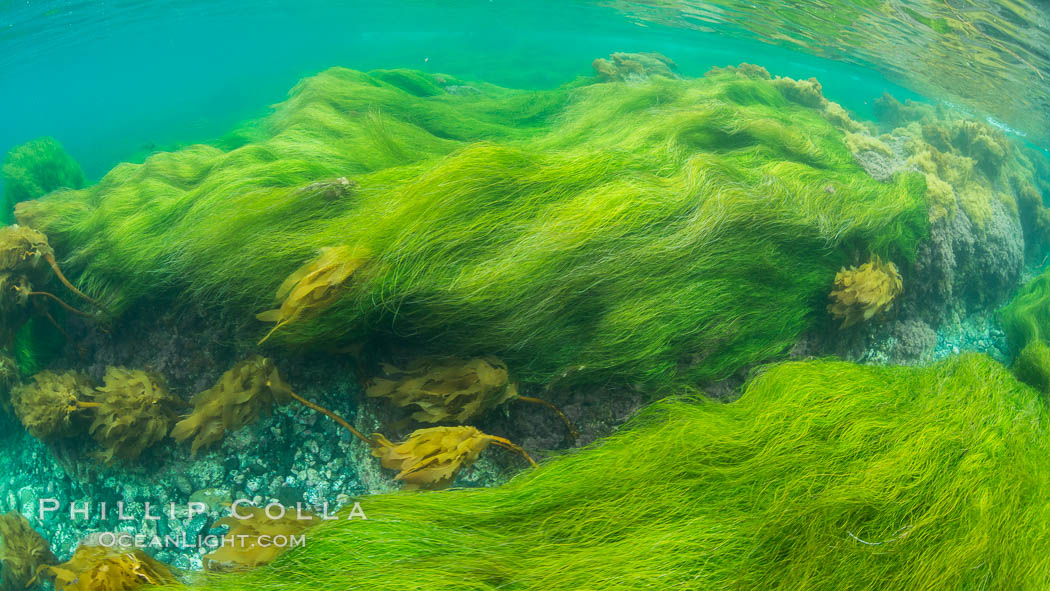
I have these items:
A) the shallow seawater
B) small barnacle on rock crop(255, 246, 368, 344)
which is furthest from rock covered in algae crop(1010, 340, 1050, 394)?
small barnacle on rock crop(255, 246, 368, 344)

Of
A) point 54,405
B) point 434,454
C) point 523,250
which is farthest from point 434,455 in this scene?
point 54,405

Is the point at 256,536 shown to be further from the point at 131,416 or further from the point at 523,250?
the point at 523,250

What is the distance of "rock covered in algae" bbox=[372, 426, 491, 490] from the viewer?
1.79 metres

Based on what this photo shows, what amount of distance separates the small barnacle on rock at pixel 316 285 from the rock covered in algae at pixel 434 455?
2.31 feet

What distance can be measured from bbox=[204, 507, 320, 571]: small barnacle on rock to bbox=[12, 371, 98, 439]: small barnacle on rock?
120cm

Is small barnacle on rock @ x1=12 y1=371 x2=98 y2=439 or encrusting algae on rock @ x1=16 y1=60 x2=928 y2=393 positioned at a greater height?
encrusting algae on rock @ x1=16 y1=60 x2=928 y2=393

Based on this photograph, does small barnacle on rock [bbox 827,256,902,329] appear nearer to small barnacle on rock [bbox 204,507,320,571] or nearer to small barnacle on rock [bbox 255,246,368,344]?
small barnacle on rock [bbox 255,246,368,344]

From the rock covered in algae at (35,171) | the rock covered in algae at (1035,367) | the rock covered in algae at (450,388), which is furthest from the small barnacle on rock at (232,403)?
the rock covered in algae at (1035,367)

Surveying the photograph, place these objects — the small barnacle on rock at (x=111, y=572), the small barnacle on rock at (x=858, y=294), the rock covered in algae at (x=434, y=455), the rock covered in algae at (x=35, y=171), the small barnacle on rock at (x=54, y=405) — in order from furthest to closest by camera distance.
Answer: the rock covered in algae at (x=35, y=171), the small barnacle on rock at (x=858, y=294), the small barnacle on rock at (x=54, y=405), the rock covered in algae at (x=434, y=455), the small barnacle on rock at (x=111, y=572)

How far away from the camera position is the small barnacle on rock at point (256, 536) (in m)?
1.62

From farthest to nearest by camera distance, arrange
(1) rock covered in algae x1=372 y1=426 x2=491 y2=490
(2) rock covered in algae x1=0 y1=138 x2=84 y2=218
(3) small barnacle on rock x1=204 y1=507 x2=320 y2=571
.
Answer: (2) rock covered in algae x1=0 y1=138 x2=84 y2=218
(1) rock covered in algae x1=372 y1=426 x2=491 y2=490
(3) small barnacle on rock x1=204 y1=507 x2=320 y2=571

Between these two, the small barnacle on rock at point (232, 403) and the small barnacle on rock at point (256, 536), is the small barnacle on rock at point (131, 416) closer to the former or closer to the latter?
the small barnacle on rock at point (232, 403)

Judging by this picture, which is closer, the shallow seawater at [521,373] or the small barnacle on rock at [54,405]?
the shallow seawater at [521,373]

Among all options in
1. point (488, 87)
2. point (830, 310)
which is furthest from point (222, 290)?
point (488, 87)
